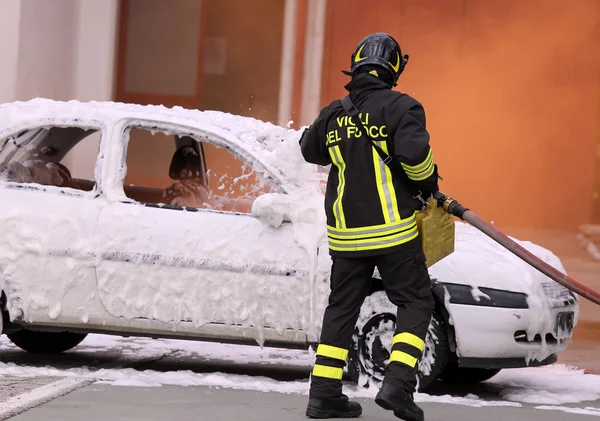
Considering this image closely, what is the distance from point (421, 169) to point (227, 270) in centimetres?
165

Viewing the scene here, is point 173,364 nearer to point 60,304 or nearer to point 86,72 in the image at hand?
point 60,304

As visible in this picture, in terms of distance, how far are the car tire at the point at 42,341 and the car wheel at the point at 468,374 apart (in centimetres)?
232

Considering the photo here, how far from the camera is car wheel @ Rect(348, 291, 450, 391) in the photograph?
6.37 m

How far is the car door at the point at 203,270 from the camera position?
21.3 ft

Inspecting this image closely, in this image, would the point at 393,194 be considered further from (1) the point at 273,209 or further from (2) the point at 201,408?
(2) the point at 201,408

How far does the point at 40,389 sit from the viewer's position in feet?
19.3

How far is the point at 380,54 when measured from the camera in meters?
5.47

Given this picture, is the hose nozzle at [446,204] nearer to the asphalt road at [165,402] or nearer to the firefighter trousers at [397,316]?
the firefighter trousers at [397,316]

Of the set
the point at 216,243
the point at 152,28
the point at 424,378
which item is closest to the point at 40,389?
the point at 216,243

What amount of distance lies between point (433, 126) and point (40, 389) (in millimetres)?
7362

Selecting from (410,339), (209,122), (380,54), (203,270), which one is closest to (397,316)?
(410,339)

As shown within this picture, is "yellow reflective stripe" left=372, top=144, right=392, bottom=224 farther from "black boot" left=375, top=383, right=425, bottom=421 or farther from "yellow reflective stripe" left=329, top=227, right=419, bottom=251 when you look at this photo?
"black boot" left=375, top=383, right=425, bottom=421

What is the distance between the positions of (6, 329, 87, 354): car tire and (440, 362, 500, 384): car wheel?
232cm

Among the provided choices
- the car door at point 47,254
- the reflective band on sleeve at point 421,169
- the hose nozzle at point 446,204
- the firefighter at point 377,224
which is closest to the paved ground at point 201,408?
the firefighter at point 377,224
